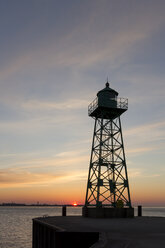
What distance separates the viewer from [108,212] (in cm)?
3181

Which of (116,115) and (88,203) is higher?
(116,115)

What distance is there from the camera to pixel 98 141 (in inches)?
1416

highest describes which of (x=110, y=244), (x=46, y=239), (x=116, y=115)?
(x=116, y=115)

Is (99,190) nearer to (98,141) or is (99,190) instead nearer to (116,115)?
(98,141)

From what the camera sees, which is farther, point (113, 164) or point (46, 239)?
point (113, 164)

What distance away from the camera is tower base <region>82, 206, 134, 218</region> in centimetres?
3164

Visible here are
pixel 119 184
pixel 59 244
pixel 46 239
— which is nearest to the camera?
pixel 59 244

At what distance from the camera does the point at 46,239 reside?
70.9 feet

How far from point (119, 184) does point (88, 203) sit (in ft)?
15.1

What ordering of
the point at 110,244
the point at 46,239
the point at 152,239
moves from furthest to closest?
the point at 46,239, the point at 152,239, the point at 110,244

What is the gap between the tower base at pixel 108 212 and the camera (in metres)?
31.6

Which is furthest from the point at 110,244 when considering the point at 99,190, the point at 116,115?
the point at 116,115

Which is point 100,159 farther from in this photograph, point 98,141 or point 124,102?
point 124,102

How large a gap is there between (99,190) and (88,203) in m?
2.72
